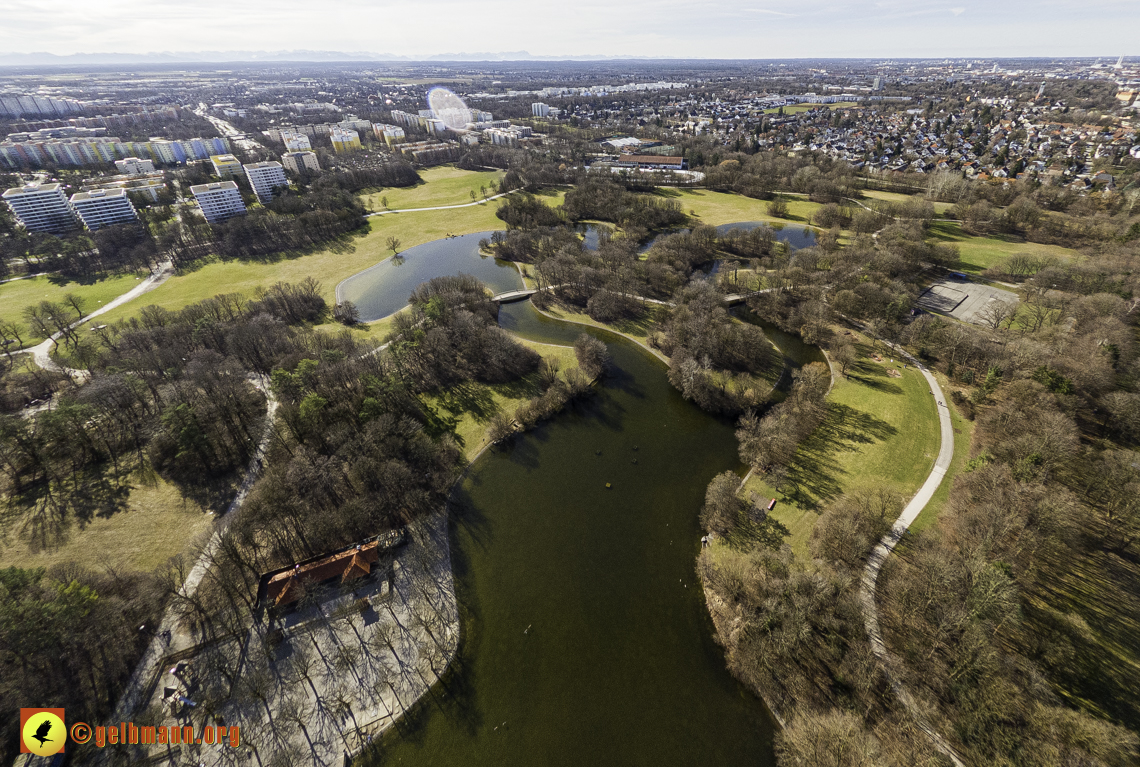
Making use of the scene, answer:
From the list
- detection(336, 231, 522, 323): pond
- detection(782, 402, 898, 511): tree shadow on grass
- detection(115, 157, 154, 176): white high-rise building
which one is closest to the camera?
detection(782, 402, 898, 511): tree shadow on grass

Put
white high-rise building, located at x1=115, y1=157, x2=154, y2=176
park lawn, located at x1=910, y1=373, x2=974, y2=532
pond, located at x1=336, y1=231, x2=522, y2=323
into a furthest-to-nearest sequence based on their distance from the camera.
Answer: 1. white high-rise building, located at x1=115, y1=157, x2=154, y2=176
2. pond, located at x1=336, y1=231, x2=522, y2=323
3. park lawn, located at x1=910, y1=373, x2=974, y2=532

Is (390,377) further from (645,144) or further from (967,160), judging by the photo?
(967,160)

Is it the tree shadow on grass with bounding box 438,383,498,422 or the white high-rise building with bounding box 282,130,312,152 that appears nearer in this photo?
the tree shadow on grass with bounding box 438,383,498,422

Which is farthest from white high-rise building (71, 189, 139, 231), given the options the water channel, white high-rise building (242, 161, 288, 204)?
the water channel

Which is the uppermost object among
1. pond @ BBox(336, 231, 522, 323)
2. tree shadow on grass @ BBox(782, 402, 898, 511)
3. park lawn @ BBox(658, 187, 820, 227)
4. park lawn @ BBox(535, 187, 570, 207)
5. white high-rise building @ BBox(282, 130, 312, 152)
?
white high-rise building @ BBox(282, 130, 312, 152)

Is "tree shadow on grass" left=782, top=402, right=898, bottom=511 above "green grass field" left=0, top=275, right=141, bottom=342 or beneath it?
above

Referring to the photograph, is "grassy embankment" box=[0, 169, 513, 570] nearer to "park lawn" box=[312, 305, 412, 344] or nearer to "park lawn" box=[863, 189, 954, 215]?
"park lawn" box=[312, 305, 412, 344]

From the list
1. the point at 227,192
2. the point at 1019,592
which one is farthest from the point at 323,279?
the point at 1019,592

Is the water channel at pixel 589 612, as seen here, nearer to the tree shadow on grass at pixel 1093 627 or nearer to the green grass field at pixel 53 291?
the tree shadow on grass at pixel 1093 627
